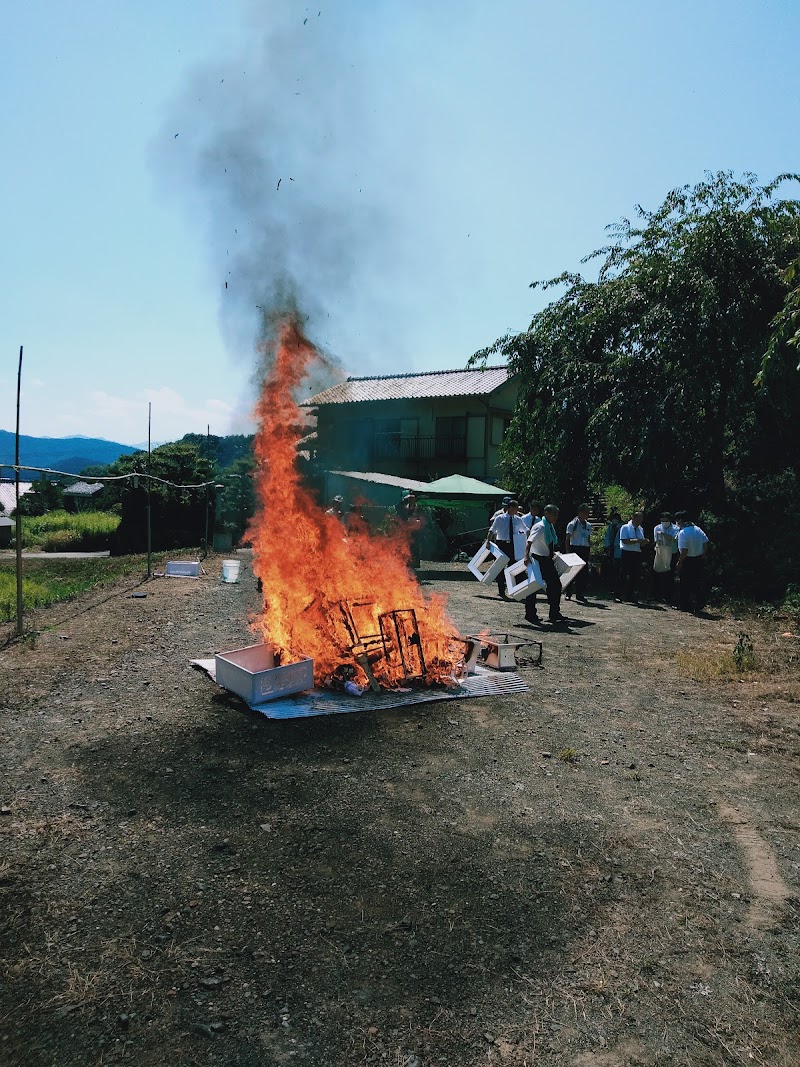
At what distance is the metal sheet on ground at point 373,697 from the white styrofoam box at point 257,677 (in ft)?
0.31

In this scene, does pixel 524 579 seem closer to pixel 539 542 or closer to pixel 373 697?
pixel 539 542

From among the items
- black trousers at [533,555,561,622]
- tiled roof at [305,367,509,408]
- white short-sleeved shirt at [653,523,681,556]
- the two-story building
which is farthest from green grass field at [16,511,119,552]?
white short-sleeved shirt at [653,523,681,556]

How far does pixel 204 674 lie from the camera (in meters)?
8.10

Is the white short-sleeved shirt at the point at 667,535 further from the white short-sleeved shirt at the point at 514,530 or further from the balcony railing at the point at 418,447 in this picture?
the balcony railing at the point at 418,447

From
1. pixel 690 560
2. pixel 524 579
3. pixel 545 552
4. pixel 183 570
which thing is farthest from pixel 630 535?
pixel 183 570

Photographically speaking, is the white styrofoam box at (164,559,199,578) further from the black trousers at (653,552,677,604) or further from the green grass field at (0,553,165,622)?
the black trousers at (653,552,677,604)

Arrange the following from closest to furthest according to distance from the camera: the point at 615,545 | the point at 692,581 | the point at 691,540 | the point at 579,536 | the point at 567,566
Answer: the point at 567,566
the point at 691,540
the point at 692,581
the point at 579,536
the point at 615,545

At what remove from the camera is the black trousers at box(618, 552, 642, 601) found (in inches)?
582

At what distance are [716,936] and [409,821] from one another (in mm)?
1989

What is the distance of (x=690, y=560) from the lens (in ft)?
44.5

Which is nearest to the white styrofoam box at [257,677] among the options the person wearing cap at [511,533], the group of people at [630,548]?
the group of people at [630,548]

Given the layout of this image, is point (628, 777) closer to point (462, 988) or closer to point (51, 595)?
point (462, 988)

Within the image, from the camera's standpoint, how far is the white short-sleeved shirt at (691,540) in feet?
43.9

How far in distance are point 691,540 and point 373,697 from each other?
8.79 metres
